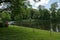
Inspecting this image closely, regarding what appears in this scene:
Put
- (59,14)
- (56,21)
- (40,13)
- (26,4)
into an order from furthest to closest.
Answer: (40,13) → (59,14) → (56,21) → (26,4)

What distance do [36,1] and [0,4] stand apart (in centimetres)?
351

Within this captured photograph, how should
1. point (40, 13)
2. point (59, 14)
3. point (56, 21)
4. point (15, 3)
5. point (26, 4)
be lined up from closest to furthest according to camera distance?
1. point (15, 3)
2. point (26, 4)
3. point (56, 21)
4. point (59, 14)
5. point (40, 13)

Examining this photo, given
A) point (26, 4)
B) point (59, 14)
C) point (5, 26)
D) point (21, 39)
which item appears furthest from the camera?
point (59, 14)

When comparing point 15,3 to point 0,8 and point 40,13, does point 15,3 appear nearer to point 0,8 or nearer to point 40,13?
point 0,8

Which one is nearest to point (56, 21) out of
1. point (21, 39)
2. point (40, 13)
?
point (40, 13)

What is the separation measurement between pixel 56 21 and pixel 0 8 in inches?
799

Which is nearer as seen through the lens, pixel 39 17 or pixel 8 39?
pixel 8 39

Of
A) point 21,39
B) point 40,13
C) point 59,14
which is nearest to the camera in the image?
point 21,39

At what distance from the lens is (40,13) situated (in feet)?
136

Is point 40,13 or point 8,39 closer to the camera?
point 8,39

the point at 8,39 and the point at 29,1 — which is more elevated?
the point at 29,1

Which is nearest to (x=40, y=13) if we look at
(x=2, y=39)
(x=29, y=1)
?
(x=29, y=1)

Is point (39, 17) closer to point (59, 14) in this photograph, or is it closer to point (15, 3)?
point (59, 14)

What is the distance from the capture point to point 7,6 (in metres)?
16.5
